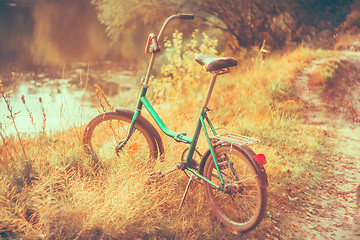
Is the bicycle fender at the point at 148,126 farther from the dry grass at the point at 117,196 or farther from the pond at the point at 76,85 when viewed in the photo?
the pond at the point at 76,85

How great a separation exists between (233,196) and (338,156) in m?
2.05

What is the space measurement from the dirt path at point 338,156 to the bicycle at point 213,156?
0.59 meters

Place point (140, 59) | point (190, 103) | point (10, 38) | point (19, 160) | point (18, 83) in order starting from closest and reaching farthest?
point (19, 160) < point (190, 103) < point (18, 83) < point (140, 59) < point (10, 38)

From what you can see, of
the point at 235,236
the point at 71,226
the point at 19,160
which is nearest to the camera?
the point at 71,226

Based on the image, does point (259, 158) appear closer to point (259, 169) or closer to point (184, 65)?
point (259, 169)

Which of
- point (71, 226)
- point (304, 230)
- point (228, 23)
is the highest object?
point (228, 23)

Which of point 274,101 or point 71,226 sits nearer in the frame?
point 71,226

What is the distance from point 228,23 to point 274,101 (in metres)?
5.79

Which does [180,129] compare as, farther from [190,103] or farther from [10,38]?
[10,38]

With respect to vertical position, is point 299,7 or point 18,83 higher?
point 299,7

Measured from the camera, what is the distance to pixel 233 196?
3.02 m

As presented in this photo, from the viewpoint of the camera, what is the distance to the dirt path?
3.16m

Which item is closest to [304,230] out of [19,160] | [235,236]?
[235,236]

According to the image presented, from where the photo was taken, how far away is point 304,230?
308cm
